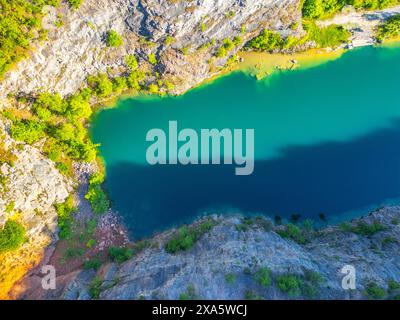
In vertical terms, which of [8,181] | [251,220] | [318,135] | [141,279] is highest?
[318,135]

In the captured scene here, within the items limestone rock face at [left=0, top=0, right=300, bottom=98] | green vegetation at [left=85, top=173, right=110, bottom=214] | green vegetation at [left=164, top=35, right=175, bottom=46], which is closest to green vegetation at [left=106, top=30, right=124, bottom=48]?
limestone rock face at [left=0, top=0, right=300, bottom=98]

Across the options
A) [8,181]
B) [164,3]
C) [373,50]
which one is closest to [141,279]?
[8,181]

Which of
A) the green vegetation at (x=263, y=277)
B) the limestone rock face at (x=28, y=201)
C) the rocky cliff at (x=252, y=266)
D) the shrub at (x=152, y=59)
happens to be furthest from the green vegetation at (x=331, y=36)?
the limestone rock face at (x=28, y=201)

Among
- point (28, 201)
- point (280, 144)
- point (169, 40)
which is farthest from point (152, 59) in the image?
point (28, 201)

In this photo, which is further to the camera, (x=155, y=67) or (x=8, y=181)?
(x=155, y=67)

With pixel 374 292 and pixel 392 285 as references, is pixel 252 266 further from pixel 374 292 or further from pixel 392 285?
pixel 392 285

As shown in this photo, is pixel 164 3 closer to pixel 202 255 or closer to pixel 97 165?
pixel 97 165

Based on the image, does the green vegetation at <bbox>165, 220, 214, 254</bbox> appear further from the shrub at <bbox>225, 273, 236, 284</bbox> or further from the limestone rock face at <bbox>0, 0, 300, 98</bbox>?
the limestone rock face at <bbox>0, 0, 300, 98</bbox>

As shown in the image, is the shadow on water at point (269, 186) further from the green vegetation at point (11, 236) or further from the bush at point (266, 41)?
the bush at point (266, 41)
